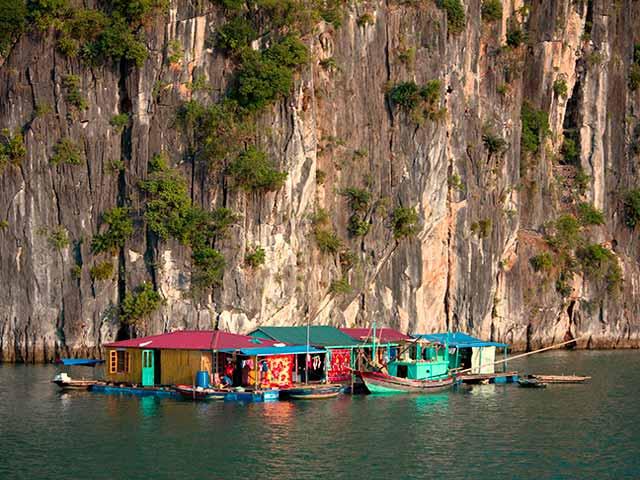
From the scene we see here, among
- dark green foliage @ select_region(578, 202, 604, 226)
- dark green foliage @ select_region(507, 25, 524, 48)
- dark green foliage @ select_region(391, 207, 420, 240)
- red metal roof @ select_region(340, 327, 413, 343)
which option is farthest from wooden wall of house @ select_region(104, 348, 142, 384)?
dark green foliage @ select_region(578, 202, 604, 226)

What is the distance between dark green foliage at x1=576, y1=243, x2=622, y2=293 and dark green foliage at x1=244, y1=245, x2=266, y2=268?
31262 millimetres

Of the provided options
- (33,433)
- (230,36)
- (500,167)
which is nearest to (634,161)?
(500,167)

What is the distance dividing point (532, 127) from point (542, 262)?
34.7 feet

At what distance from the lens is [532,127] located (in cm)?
8781

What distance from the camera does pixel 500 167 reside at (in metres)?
81.2

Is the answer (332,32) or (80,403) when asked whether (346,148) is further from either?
(80,403)

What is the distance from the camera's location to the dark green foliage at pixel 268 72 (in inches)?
2537

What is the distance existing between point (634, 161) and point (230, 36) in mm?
41009

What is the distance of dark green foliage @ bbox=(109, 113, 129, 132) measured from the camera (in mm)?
66188

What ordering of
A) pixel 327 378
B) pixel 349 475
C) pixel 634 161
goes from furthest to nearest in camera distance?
pixel 634 161 → pixel 327 378 → pixel 349 475

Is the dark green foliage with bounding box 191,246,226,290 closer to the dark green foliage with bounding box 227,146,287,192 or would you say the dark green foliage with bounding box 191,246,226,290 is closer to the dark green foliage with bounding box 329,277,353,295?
the dark green foliage with bounding box 227,146,287,192

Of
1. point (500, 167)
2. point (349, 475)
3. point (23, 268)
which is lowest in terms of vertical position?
point (349, 475)

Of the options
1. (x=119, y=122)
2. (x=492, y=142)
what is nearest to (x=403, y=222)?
(x=492, y=142)

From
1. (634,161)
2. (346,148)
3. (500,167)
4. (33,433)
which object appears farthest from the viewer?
(634,161)
